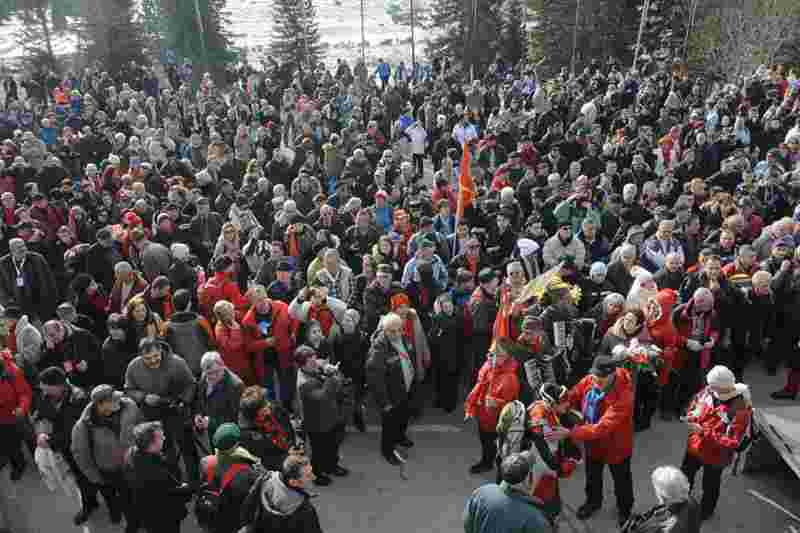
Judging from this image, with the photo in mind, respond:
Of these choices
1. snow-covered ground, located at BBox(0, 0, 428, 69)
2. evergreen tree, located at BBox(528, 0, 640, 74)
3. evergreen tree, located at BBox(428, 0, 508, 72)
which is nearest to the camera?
evergreen tree, located at BBox(528, 0, 640, 74)

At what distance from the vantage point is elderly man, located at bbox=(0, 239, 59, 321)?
29.1ft

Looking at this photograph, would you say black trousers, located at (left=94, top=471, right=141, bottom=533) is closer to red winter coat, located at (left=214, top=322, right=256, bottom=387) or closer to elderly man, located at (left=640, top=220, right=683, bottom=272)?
red winter coat, located at (left=214, top=322, right=256, bottom=387)

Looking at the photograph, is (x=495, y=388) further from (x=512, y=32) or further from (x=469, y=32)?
(x=512, y=32)

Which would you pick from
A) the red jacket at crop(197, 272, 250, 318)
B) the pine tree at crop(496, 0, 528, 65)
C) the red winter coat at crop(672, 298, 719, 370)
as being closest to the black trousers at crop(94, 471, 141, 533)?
the red jacket at crop(197, 272, 250, 318)

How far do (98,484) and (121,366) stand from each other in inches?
50.2

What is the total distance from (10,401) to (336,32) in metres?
51.8

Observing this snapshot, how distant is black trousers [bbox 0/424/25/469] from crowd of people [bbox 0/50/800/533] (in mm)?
26

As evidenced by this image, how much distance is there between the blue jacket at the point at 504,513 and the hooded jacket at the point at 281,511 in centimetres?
110

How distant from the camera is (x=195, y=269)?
888 centimetres

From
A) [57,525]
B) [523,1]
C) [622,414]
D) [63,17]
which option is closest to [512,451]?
[622,414]

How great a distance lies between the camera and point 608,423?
5730 millimetres

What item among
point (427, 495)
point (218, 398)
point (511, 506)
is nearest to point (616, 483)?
point (427, 495)

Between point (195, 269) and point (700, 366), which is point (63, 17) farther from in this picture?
point (700, 366)

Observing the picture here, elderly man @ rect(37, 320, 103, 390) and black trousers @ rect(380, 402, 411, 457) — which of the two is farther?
black trousers @ rect(380, 402, 411, 457)
